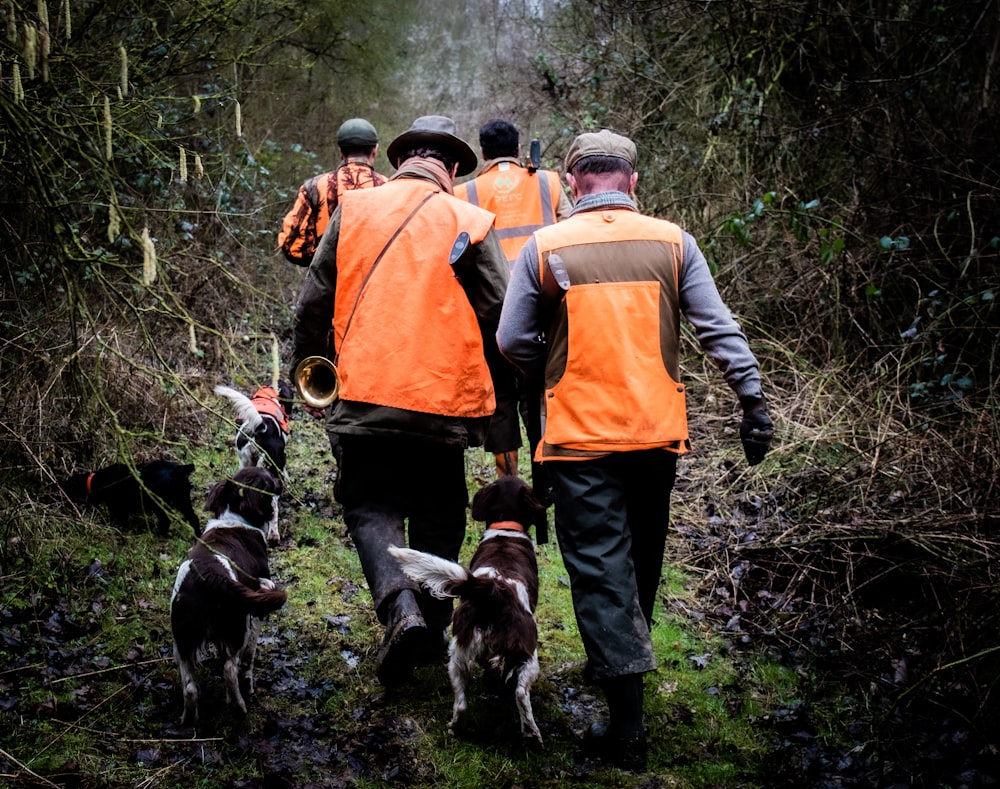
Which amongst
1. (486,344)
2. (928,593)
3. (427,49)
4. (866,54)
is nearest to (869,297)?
(866,54)

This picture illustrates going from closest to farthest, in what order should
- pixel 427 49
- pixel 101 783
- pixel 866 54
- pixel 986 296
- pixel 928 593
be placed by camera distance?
pixel 101 783
pixel 928 593
pixel 986 296
pixel 866 54
pixel 427 49

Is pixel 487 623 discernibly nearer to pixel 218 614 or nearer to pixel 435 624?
pixel 435 624

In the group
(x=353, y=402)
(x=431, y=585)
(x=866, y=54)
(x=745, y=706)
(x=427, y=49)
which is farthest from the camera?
(x=427, y=49)

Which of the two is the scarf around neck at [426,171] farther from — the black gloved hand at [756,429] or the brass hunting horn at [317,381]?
the black gloved hand at [756,429]

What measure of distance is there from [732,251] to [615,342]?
547cm

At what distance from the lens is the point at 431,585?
3.11 metres

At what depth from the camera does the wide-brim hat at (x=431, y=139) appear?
148 inches

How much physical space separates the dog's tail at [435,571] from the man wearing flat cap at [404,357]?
204 mm

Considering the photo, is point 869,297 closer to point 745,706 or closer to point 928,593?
point 928,593

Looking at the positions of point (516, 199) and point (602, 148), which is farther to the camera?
point (516, 199)

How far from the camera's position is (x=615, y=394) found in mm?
3119

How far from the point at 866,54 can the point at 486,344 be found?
5805 mm

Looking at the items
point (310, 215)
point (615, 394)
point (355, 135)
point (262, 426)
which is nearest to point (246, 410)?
point (262, 426)

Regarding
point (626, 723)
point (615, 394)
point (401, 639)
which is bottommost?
point (626, 723)
